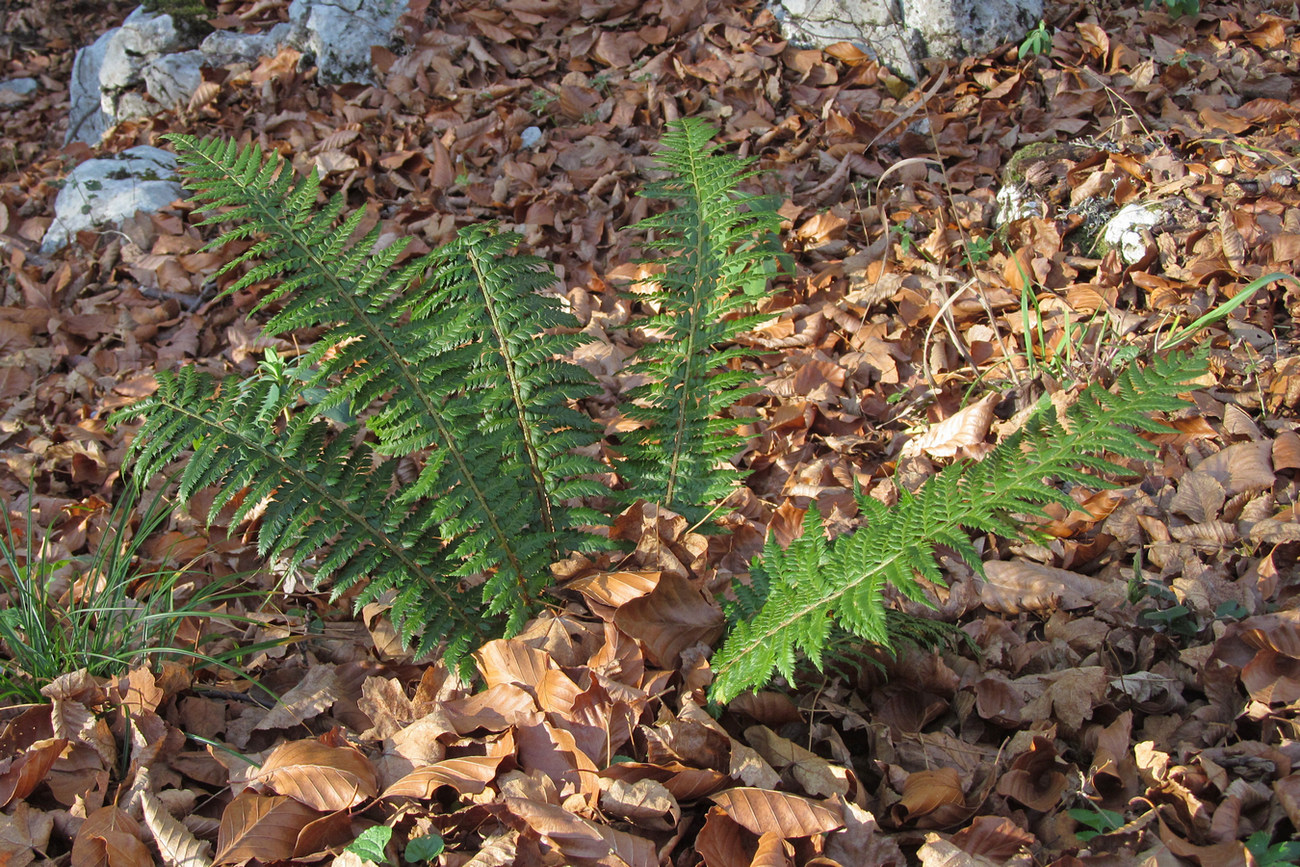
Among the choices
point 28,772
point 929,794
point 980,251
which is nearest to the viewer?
point 929,794

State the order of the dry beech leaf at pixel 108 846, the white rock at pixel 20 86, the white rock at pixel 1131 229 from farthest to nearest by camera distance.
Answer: the white rock at pixel 20 86 < the white rock at pixel 1131 229 < the dry beech leaf at pixel 108 846

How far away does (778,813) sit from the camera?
4.74 feet

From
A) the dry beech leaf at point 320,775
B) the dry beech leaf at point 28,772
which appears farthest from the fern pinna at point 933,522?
the dry beech leaf at point 28,772

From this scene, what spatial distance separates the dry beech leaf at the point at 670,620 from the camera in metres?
1.73

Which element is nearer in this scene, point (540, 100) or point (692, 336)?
point (692, 336)

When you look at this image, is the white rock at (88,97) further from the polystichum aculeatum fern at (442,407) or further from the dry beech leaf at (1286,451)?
the dry beech leaf at (1286,451)

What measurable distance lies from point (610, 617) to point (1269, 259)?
2457mm

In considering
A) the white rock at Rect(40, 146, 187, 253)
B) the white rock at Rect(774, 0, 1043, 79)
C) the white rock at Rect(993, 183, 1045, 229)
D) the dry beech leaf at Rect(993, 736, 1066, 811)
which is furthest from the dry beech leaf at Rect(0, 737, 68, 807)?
the white rock at Rect(774, 0, 1043, 79)

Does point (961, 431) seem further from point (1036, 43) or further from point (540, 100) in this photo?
point (540, 100)

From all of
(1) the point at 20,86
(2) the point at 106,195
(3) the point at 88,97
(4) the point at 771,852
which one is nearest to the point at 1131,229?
(4) the point at 771,852

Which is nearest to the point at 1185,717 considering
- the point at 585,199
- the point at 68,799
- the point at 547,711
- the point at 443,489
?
the point at 547,711

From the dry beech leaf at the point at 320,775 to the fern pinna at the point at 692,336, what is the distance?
33.2 inches

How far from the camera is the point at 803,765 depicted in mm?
1578

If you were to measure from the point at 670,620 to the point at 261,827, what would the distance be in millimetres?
821
